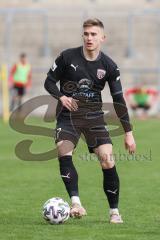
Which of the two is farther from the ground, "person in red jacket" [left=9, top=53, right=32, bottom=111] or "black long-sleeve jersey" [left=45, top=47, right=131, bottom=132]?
"black long-sleeve jersey" [left=45, top=47, right=131, bottom=132]

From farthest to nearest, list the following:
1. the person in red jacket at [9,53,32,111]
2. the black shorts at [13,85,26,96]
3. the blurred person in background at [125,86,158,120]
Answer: the black shorts at [13,85,26,96] → the person in red jacket at [9,53,32,111] → the blurred person in background at [125,86,158,120]

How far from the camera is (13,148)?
723 inches

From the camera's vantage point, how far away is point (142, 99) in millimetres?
29641

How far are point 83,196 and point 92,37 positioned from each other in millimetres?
3314

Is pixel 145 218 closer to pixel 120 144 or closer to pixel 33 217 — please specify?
pixel 33 217

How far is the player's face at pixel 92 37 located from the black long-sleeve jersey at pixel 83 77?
19cm

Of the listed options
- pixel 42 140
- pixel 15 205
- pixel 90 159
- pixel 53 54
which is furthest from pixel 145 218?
pixel 53 54

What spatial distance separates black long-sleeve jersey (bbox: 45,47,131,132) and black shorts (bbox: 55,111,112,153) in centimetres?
23

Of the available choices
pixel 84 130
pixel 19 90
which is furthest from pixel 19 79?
pixel 84 130

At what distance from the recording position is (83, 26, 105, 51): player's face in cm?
837

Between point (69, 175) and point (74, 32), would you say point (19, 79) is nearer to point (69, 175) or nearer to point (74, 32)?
point (74, 32)

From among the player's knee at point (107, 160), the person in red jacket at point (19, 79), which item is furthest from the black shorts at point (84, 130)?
the person in red jacket at point (19, 79)

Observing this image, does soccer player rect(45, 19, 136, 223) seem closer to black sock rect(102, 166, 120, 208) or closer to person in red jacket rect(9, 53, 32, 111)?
black sock rect(102, 166, 120, 208)

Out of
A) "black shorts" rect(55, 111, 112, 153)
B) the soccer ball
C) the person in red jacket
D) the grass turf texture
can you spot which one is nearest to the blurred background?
the person in red jacket
